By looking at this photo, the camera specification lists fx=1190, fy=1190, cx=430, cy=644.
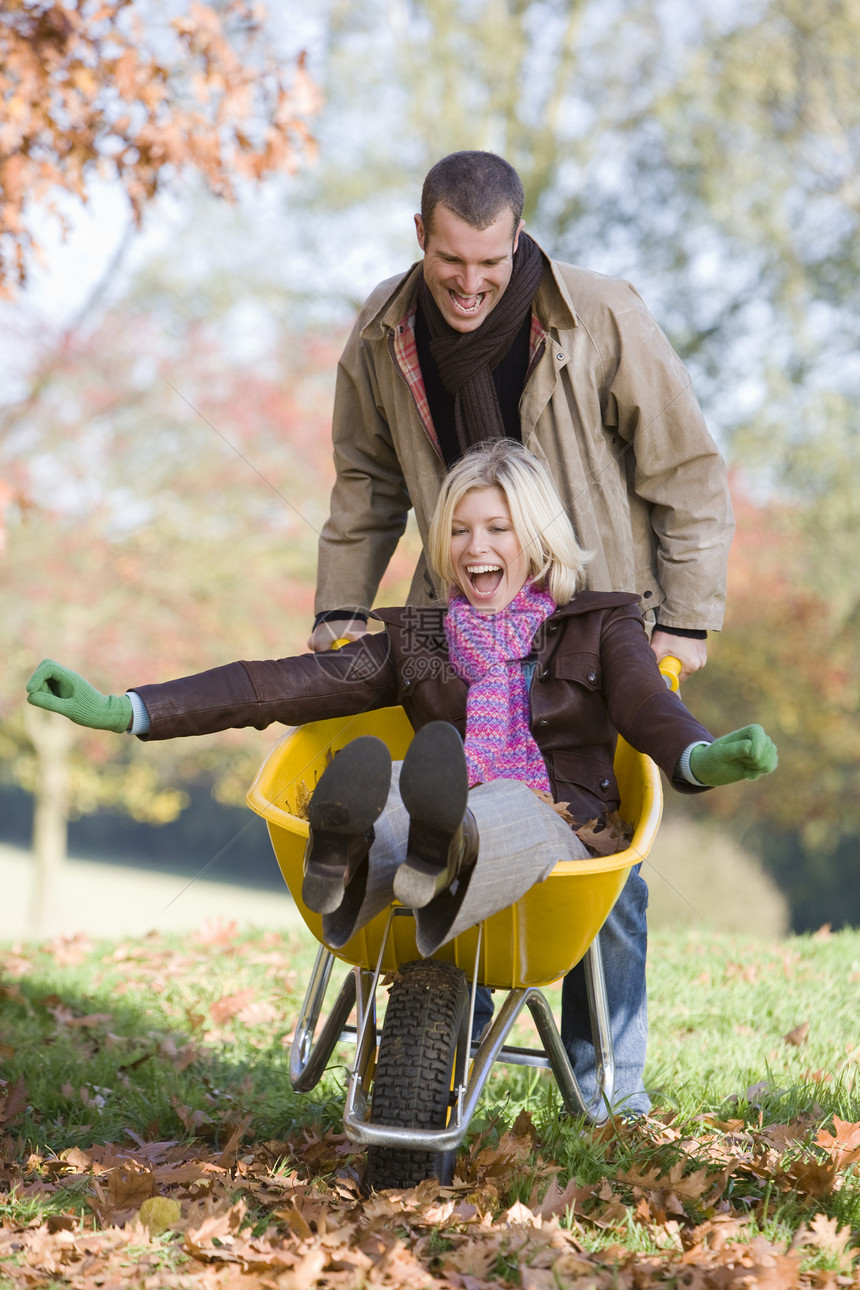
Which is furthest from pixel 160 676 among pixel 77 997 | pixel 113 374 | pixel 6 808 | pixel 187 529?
pixel 6 808

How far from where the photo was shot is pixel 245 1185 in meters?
2.19

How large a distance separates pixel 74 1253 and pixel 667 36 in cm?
1257

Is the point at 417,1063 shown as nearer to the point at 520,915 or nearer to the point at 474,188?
the point at 520,915

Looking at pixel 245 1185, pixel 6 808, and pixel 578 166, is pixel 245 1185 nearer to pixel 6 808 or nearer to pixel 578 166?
pixel 578 166

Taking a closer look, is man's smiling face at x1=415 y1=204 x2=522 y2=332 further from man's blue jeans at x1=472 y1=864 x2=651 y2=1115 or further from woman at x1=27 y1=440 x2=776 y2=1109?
man's blue jeans at x1=472 y1=864 x2=651 y2=1115

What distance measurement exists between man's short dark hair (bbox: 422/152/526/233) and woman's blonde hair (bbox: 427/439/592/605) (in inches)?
20.3

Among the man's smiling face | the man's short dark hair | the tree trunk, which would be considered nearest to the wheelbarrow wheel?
the man's smiling face

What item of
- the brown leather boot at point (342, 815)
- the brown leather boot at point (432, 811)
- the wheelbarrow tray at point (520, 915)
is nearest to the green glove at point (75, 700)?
the wheelbarrow tray at point (520, 915)

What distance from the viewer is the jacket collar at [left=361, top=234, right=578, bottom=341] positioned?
113 inches

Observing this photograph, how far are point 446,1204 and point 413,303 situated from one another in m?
2.09

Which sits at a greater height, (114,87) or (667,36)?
(667,36)

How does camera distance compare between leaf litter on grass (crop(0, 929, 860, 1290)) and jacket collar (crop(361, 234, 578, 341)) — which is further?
jacket collar (crop(361, 234, 578, 341))

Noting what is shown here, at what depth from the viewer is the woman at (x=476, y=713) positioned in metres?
1.93

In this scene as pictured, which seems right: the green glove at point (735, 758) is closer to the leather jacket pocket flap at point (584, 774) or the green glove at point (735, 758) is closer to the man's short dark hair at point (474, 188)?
the leather jacket pocket flap at point (584, 774)
